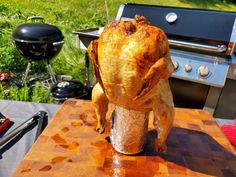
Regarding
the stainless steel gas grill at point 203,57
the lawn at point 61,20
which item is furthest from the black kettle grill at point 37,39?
the stainless steel gas grill at point 203,57

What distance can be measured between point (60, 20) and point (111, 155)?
3929 mm

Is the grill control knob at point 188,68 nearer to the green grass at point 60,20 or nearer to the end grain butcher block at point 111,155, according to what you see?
the end grain butcher block at point 111,155

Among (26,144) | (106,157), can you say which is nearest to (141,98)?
(106,157)

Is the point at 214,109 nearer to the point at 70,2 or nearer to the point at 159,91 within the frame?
the point at 159,91

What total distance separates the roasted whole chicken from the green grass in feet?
4.84

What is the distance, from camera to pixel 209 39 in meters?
1.36

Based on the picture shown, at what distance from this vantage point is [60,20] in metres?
4.23

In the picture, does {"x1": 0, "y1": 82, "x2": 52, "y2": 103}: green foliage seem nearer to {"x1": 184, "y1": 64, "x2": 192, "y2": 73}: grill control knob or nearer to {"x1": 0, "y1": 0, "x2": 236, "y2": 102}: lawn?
{"x1": 0, "y1": 0, "x2": 236, "y2": 102}: lawn

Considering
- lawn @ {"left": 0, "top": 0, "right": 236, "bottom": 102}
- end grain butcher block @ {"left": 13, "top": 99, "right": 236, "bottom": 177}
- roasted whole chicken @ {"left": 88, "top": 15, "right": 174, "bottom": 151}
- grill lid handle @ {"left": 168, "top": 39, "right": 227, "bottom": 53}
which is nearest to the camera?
roasted whole chicken @ {"left": 88, "top": 15, "right": 174, "bottom": 151}

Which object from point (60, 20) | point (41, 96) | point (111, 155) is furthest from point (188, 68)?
point (60, 20)

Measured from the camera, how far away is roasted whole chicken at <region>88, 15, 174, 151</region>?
20.9 inches

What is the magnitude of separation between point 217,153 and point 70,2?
516 cm

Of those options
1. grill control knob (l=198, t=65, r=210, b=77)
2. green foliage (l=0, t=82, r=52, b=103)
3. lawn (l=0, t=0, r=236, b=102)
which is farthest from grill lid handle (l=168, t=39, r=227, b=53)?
green foliage (l=0, t=82, r=52, b=103)

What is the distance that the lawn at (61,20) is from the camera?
2770 millimetres
